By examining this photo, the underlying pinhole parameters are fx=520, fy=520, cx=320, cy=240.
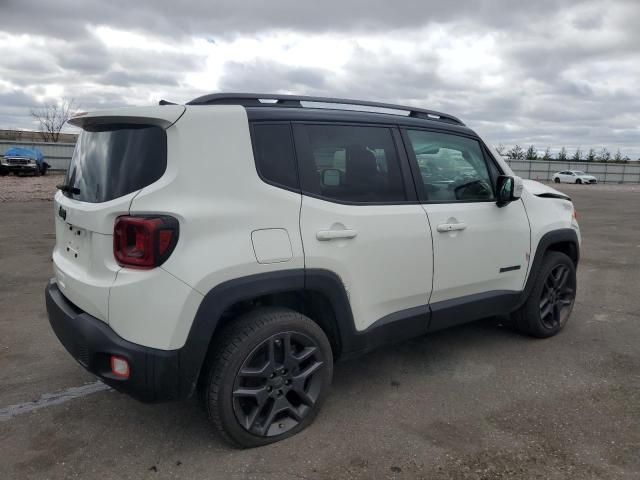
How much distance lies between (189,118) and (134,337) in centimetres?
107

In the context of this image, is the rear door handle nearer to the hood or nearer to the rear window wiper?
the rear window wiper

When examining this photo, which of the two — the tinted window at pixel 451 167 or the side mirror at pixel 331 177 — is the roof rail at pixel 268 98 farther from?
the side mirror at pixel 331 177

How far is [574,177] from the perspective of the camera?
44.5m

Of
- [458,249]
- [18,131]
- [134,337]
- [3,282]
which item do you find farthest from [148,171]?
[18,131]

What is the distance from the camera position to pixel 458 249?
11.4 ft

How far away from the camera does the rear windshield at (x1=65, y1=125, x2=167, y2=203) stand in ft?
8.13

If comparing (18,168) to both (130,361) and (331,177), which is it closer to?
(331,177)

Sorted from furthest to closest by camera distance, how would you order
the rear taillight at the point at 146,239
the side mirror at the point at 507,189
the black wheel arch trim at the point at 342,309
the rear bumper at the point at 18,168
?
the rear bumper at the point at 18,168 < the side mirror at the point at 507,189 < the black wheel arch trim at the point at 342,309 < the rear taillight at the point at 146,239

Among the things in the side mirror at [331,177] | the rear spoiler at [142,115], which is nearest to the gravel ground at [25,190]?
the rear spoiler at [142,115]

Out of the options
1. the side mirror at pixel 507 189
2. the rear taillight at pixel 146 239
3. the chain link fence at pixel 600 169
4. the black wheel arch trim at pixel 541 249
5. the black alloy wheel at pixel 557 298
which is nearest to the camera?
the rear taillight at pixel 146 239

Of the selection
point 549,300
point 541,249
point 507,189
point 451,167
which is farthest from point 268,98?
point 549,300

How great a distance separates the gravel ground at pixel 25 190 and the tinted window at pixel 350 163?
15.9 meters

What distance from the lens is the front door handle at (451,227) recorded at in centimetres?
334

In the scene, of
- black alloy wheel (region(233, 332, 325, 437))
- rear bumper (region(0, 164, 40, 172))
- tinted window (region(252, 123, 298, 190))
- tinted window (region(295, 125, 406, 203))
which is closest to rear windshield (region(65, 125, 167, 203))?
tinted window (region(252, 123, 298, 190))
